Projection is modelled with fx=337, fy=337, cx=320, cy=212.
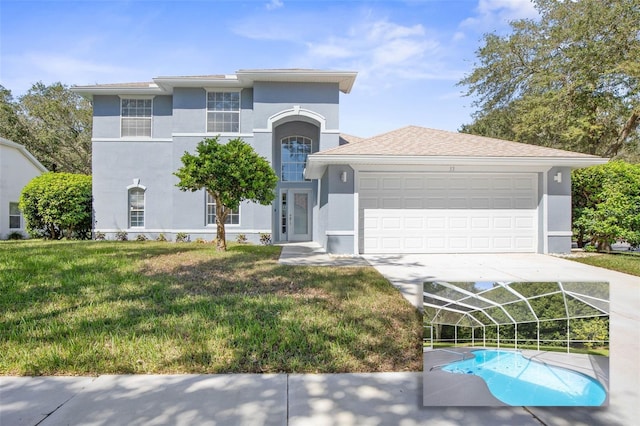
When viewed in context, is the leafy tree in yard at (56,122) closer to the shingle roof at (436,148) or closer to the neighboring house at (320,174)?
the neighboring house at (320,174)

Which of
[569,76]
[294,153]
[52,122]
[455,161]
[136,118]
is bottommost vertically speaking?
[455,161]

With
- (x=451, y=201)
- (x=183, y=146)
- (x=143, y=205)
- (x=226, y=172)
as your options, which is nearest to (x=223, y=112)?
(x=183, y=146)

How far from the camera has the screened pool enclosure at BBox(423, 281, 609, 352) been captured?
1.95m

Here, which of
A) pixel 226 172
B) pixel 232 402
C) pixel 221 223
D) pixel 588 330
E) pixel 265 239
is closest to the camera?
pixel 588 330

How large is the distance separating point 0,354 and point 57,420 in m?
1.58

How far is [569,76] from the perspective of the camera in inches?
612

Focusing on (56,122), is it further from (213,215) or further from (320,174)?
(320,174)

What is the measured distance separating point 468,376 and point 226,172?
321 inches

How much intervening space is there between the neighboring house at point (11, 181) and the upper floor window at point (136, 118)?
7.71 m

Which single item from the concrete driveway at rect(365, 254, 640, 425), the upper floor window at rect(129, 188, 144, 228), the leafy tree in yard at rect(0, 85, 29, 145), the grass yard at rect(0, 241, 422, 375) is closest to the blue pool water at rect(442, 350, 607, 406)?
the concrete driveway at rect(365, 254, 640, 425)

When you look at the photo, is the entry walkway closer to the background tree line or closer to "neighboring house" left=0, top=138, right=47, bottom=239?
"neighboring house" left=0, top=138, right=47, bottom=239

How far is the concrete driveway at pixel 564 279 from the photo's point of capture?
220 cm

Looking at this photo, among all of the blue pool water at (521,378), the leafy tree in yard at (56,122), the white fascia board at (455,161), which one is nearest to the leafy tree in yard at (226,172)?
the white fascia board at (455,161)

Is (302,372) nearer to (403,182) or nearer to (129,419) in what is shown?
(129,419)
